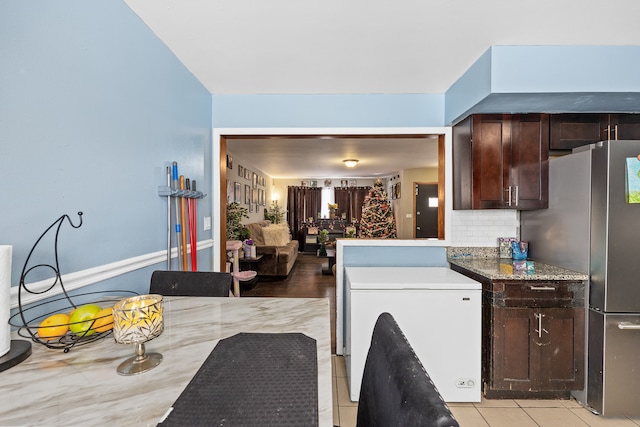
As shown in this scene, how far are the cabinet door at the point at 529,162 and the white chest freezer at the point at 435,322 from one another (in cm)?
88

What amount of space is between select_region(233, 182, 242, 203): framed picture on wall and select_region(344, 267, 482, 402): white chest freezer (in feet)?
12.2

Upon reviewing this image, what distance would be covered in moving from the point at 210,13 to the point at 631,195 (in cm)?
271

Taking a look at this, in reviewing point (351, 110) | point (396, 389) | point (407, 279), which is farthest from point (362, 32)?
point (396, 389)

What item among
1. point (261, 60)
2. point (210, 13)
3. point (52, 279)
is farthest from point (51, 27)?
point (261, 60)

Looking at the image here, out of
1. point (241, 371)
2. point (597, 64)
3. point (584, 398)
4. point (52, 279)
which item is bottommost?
point (584, 398)

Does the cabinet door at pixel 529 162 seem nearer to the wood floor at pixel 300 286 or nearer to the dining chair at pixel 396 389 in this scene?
the dining chair at pixel 396 389

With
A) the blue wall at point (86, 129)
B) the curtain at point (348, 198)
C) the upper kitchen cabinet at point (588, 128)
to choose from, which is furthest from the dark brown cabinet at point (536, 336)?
the curtain at point (348, 198)

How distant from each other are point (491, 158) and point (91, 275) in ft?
8.71

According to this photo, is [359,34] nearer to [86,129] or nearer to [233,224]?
[86,129]

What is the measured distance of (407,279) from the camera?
208 centimetres

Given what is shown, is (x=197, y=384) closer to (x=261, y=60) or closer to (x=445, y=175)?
(x=261, y=60)

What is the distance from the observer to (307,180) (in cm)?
1002

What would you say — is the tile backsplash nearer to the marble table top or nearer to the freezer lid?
the freezer lid

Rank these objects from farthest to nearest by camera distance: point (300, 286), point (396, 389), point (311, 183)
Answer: point (311, 183) < point (300, 286) < point (396, 389)
